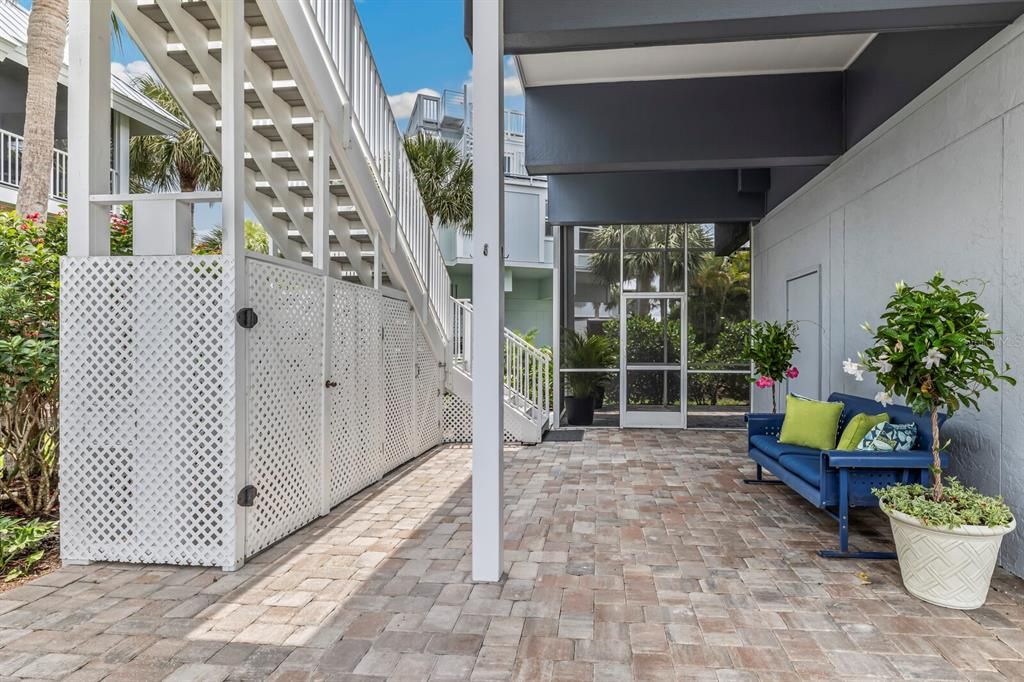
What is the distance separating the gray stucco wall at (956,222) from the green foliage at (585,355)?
128 inches

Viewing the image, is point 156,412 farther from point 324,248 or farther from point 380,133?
point 380,133

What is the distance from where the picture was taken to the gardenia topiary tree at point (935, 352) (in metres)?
2.88

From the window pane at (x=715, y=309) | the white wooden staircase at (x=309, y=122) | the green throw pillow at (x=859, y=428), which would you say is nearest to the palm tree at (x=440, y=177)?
the white wooden staircase at (x=309, y=122)

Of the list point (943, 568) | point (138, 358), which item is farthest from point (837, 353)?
point (138, 358)

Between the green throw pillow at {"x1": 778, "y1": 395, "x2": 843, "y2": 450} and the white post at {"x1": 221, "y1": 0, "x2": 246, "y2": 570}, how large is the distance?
411 centimetres

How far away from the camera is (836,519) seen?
13.5ft

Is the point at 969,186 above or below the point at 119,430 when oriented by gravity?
above

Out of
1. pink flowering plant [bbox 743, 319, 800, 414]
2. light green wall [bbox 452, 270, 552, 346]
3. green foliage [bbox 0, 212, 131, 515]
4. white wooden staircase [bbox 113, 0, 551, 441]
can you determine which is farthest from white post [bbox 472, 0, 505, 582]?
light green wall [bbox 452, 270, 552, 346]

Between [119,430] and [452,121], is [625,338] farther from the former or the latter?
[452,121]

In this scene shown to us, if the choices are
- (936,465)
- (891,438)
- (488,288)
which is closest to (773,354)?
(891,438)

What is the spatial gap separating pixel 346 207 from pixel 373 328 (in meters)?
1.10

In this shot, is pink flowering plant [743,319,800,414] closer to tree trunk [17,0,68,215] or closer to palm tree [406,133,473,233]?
palm tree [406,133,473,233]

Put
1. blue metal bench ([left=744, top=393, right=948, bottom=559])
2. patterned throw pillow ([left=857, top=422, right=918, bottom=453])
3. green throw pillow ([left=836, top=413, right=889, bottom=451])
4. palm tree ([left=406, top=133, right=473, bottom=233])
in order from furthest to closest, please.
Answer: palm tree ([left=406, top=133, right=473, bottom=233]) → green throw pillow ([left=836, top=413, right=889, bottom=451]) → patterned throw pillow ([left=857, top=422, right=918, bottom=453]) → blue metal bench ([left=744, top=393, right=948, bottom=559])

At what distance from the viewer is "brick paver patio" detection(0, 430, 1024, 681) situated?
227 centimetres
